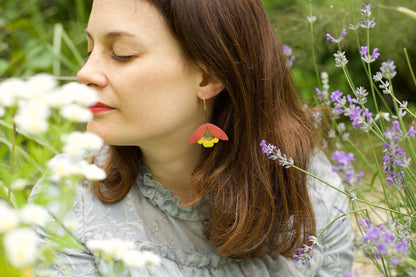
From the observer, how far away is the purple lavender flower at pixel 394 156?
734mm

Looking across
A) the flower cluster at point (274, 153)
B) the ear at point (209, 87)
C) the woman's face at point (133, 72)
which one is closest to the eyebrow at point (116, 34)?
the woman's face at point (133, 72)

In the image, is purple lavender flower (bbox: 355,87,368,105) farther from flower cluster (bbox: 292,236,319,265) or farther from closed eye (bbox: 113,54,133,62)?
closed eye (bbox: 113,54,133,62)

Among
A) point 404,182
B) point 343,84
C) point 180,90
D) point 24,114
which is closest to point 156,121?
point 180,90

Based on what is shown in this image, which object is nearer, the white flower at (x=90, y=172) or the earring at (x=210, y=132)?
the white flower at (x=90, y=172)

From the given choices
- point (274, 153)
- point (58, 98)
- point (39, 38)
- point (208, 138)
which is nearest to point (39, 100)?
point (58, 98)

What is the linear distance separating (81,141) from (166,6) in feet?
2.28

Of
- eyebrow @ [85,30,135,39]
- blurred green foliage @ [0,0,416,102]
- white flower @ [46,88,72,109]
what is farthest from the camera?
blurred green foliage @ [0,0,416,102]

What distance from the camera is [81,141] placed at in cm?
50

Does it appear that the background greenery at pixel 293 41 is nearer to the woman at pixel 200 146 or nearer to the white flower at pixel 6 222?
the woman at pixel 200 146

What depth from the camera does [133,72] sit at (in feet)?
3.57

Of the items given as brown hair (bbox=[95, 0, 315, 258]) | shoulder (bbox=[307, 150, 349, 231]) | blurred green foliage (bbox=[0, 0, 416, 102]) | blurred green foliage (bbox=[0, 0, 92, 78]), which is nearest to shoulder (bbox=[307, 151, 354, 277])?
shoulder (bbox=[307, 150, 349, 231])

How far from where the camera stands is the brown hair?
1.15 metres

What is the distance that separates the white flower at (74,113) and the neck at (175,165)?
75 centimetres

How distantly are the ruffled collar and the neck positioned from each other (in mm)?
31
